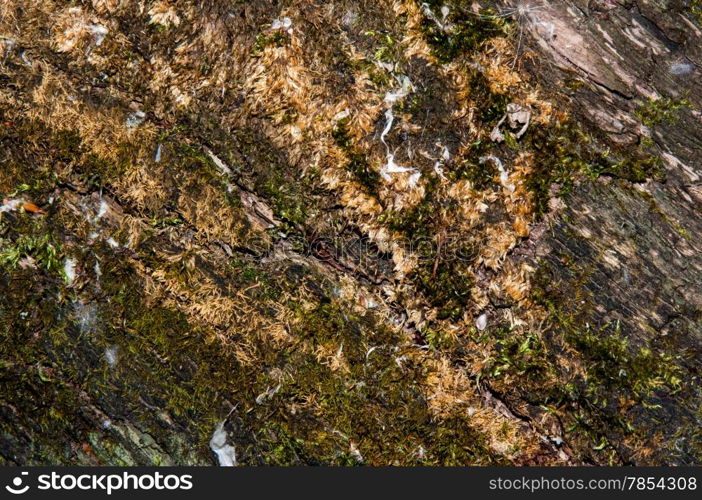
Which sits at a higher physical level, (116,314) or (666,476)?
(666,476)

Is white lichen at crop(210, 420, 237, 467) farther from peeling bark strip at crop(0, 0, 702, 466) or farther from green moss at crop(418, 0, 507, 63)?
green moss at crop(418, 0, 507, 63)

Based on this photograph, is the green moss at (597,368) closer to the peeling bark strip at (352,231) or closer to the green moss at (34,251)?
the peeling bark strip at (352,231)

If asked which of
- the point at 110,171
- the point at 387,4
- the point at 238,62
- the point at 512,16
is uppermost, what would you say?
the point at 512,16

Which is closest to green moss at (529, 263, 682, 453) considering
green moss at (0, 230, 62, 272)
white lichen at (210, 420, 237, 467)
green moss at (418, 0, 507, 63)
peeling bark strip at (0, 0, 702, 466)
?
peeling bark strip at (0, 0, 702, 466)

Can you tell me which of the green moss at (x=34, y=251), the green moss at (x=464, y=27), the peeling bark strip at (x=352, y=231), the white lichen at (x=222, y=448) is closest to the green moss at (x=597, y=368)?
the peeling bark strip at (x=352, y=231)

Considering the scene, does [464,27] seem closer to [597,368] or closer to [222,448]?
[597,368]

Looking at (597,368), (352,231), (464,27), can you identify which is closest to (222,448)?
(352,231)

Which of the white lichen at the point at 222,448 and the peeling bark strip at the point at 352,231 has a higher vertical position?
the peeling bark strip at the point at 352,231

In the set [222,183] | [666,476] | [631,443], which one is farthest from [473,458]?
[222,183]

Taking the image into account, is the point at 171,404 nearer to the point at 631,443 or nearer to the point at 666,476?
the point at 631,443
